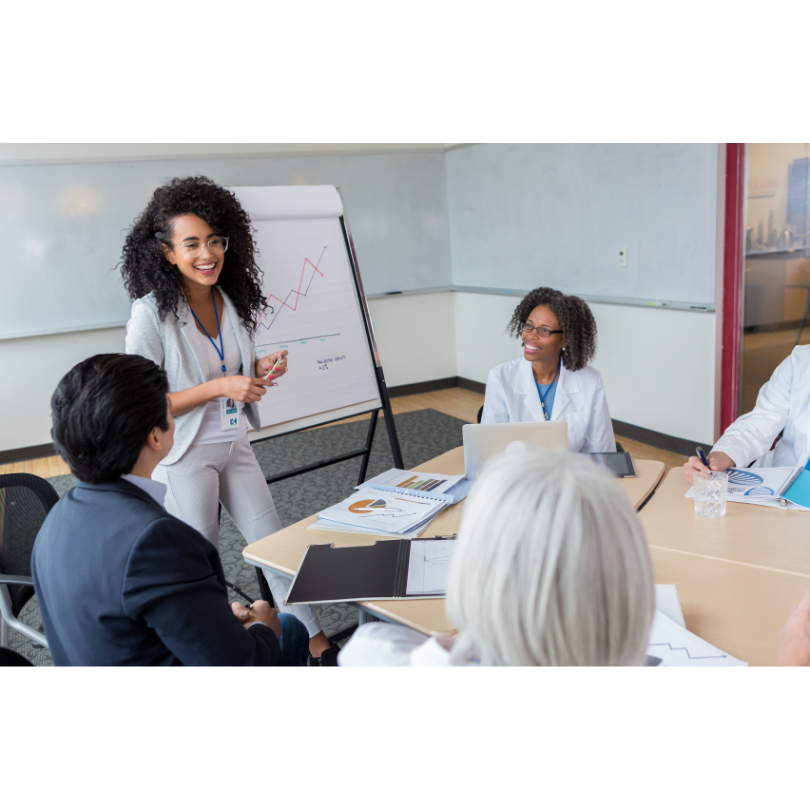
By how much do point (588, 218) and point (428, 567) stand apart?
12.1ft

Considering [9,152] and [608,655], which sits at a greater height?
[9,152]

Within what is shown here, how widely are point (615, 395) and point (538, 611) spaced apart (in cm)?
417

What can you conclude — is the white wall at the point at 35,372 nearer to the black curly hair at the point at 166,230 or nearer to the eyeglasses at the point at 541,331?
the black curly hair at the point at 166,230

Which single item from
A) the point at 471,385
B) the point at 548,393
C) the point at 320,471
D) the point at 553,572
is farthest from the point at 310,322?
the point at 471,385

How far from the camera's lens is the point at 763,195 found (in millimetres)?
3605

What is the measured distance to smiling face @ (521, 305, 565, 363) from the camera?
2.54 metres

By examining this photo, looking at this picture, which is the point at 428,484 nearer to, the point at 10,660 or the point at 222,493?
the point at 222,493

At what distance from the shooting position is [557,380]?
103 inches

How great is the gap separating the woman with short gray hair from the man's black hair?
70 centimetres

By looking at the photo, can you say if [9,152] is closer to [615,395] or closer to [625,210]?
[625,210]

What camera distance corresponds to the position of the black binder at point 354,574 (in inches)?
56.4

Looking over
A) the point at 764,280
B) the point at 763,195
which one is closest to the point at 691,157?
the point at 763,195

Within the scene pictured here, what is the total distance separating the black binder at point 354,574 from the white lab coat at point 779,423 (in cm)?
112
